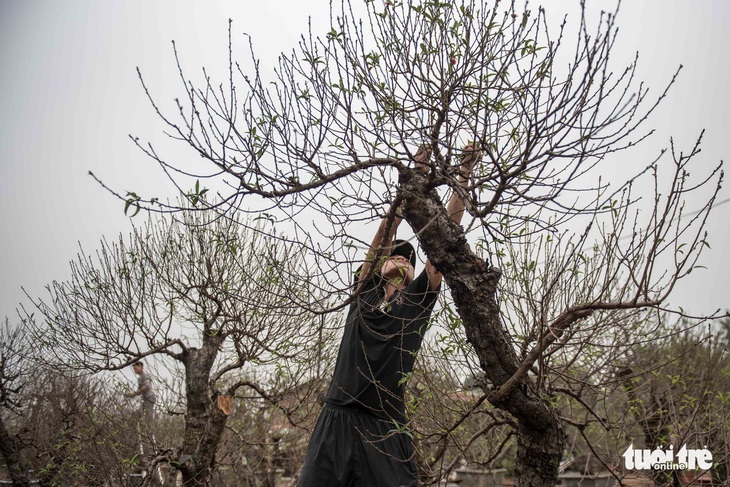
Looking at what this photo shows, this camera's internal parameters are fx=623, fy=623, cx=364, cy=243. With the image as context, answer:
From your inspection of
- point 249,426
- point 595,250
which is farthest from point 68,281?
point 595,250

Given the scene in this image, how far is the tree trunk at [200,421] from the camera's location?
630 centimetres

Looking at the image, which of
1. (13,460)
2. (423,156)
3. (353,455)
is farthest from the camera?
(13,460)

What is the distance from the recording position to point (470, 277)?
9.47 ft

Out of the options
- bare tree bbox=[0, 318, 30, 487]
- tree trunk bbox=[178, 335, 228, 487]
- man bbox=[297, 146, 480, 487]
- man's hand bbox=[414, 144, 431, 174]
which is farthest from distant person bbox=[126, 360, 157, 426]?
man's hand bbox=[414, 144, 431, 174]

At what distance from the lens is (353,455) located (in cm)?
302

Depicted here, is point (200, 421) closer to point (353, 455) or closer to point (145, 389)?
point (145, 389)

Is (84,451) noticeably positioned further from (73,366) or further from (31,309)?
(31,309)

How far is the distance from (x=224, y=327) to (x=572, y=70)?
5.00 meters

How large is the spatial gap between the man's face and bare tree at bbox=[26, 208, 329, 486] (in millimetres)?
2892

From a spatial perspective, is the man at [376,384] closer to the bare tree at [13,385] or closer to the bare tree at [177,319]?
the bare tree at [177,319]

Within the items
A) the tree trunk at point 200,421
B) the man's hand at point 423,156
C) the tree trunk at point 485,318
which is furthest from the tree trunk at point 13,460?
the man's hand at point 423,156

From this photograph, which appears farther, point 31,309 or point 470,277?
point 31,309

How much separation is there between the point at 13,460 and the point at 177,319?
14.5ft

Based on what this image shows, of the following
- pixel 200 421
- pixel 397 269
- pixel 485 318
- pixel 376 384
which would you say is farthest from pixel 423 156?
pixel 200 421
